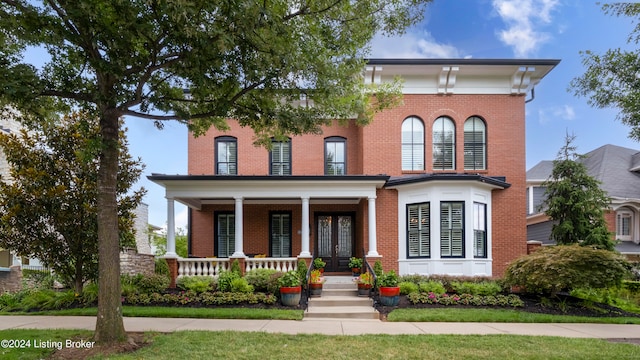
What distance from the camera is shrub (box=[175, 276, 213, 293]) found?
11.0m

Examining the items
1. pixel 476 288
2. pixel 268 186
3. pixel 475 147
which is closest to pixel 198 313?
pixel 268 186

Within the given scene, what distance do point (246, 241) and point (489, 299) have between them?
905 cm

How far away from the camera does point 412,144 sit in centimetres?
1444

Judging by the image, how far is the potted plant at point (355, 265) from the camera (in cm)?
1409

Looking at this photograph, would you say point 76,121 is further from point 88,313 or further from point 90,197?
point 88,313

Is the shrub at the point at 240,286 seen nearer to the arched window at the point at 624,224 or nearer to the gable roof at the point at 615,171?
the gable roof at the point at 615,171

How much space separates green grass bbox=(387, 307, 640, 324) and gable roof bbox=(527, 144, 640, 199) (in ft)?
36.0

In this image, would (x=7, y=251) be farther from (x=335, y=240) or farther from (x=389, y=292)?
(x=389, y=292)

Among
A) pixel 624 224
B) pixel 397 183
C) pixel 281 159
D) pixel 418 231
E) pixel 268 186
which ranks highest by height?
pixel 281 159

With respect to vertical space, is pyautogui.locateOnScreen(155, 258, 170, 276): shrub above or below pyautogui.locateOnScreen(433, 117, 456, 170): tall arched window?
below

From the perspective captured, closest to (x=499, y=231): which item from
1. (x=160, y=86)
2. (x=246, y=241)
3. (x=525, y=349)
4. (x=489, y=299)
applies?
(x=489, y=299)

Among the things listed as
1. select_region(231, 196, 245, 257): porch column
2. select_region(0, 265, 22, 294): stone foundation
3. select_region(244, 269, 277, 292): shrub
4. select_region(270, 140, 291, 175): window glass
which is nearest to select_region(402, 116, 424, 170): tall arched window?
select_region(270, 140, 291, 175): window glass

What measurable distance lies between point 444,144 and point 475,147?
118cm

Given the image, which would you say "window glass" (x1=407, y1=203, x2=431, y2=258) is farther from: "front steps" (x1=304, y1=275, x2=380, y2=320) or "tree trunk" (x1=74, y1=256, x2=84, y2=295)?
"tree trunk" (x1=74, y1=256, x2=84, y2=295)
